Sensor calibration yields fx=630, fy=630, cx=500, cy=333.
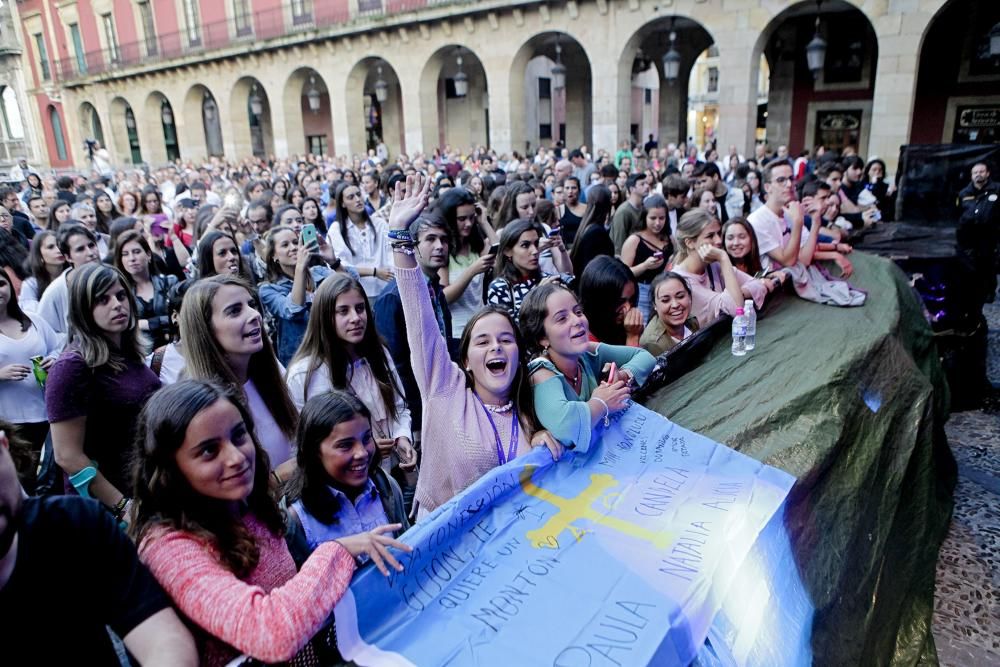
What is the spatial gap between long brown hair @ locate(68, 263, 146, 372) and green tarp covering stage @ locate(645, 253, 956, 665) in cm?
232

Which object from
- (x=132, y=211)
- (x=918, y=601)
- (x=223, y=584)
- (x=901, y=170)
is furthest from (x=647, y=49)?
(x=223, y=584)

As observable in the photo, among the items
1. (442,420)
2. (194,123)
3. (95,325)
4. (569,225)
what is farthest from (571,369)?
(194,123)

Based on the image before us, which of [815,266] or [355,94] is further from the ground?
[355,94]

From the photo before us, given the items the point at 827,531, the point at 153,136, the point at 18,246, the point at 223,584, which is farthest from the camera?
the point at 153,136

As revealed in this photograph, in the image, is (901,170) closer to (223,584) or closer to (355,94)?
(223,584)

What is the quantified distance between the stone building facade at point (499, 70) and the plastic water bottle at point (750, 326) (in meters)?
12.2

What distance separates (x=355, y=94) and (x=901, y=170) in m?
17.5

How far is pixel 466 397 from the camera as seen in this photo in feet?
7.66

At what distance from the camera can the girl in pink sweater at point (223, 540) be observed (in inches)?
54.3

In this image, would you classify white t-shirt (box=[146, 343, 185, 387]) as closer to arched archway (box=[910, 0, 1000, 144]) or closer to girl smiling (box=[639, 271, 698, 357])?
girl smiling (box=[639, 271, 698, 357])

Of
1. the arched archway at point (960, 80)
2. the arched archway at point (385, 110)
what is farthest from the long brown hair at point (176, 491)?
the arched archway at point (385, 110)

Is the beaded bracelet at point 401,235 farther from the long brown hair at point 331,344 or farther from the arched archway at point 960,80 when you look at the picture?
the arched archway at point 960,80

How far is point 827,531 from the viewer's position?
91.0 inches

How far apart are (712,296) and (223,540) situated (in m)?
3.04
